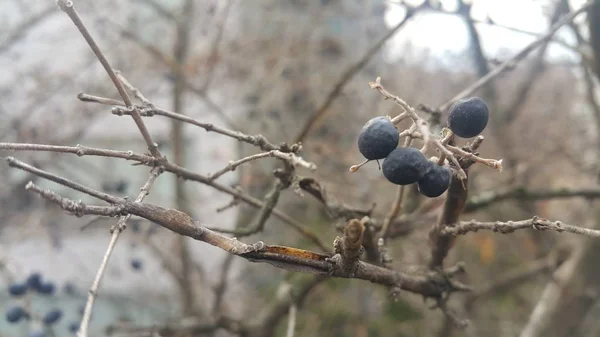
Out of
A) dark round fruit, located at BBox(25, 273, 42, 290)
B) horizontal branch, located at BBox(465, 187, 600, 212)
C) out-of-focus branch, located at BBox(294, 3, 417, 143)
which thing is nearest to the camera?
out-of-focus branch, located at BBox(294, 3, 417, 143)

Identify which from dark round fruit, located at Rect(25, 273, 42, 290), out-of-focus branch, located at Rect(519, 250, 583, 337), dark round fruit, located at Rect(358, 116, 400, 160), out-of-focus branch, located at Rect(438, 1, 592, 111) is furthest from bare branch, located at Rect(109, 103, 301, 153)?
out-of-focus branch, located at Rect(519, 250, 583, 337)

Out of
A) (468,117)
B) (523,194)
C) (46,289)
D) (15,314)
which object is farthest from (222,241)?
(46,289)

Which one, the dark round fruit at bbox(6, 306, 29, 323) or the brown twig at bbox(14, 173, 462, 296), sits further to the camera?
the dark round fruit at bbox(6, 306, 29, 323)

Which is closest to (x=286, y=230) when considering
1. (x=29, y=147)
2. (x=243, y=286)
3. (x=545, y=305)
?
(x=243, y=286)

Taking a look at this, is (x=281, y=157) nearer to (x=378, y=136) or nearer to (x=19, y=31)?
(x=378, y=136)

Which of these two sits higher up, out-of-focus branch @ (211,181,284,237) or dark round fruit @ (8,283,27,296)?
dark round fruit @ (8,283,27,296)

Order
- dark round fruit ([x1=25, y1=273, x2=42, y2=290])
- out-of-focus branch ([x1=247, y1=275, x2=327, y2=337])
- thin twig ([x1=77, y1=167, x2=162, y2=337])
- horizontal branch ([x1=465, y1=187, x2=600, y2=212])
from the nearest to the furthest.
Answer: thin twig ([x1=77, y1=167, x2=162, y2=337]), horizontal branch ([x1=465, y1=187, x2=600, y2=212]), dark round fruit ([x1=25, y1=273, x2=42, y2=290]), out-of-focus branch ([x1=247, y1=275, x2=327, y2=337])

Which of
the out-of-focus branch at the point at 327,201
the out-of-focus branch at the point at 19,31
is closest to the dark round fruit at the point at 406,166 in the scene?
the out-of-focus branch at the point at 327,201

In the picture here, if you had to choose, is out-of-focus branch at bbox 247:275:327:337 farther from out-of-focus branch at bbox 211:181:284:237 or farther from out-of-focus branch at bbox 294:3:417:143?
out-of-focus branch at bbox 211:181:284:237

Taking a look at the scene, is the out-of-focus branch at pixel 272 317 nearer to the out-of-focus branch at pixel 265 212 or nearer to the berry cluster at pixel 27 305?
the berry cluster at pixel 27 305

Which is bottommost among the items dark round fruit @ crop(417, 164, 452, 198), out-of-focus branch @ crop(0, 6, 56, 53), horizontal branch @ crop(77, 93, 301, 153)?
dark round fruit @ crop(417, 164, 452, 198)
